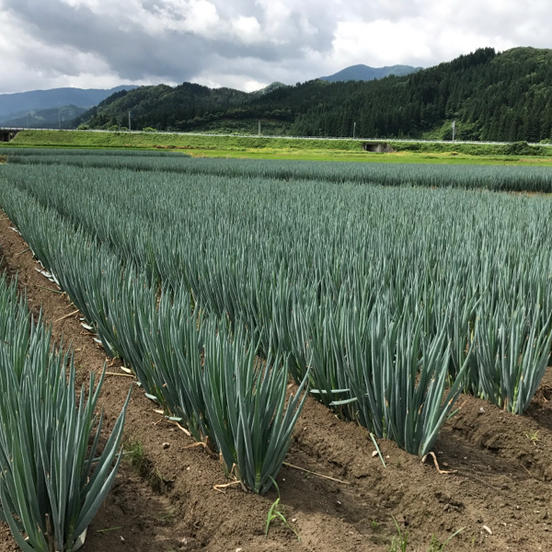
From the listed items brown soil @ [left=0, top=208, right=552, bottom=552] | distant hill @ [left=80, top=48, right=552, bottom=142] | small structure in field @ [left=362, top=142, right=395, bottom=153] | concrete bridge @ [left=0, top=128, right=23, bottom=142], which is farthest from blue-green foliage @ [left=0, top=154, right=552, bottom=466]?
distant hill @ [left=80, top=48, right=552, bottom=142]

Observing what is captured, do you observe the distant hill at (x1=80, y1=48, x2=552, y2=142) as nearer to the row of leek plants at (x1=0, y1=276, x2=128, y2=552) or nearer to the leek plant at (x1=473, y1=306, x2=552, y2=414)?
the leek plant at (x1=473, y1=306, x2=552, y2=414)

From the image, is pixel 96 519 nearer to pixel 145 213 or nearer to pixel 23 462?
pixel 23 462

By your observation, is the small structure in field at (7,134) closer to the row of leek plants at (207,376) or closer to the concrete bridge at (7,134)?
the concrete bridge at (7,134)

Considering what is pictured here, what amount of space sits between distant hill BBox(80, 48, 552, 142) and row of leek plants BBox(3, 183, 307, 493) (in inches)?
3437

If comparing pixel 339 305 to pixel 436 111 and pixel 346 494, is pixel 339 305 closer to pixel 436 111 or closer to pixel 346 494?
pixel 346 494

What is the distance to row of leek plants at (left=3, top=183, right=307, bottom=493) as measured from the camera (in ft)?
6.40

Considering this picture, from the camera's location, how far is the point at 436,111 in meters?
118

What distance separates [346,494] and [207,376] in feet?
2.37

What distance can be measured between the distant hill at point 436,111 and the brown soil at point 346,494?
8720cm

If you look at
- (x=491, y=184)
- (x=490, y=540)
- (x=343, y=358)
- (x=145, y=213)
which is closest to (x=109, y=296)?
(x=343, y=358)

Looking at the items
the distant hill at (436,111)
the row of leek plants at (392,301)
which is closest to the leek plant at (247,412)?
the row of leek plants at (392,301)

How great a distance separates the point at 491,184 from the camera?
18234mm

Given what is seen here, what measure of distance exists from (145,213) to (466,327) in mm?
5399

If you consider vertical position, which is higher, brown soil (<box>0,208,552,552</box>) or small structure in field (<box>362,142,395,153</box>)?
brown soil (<box>0,208,552,552</box>)
